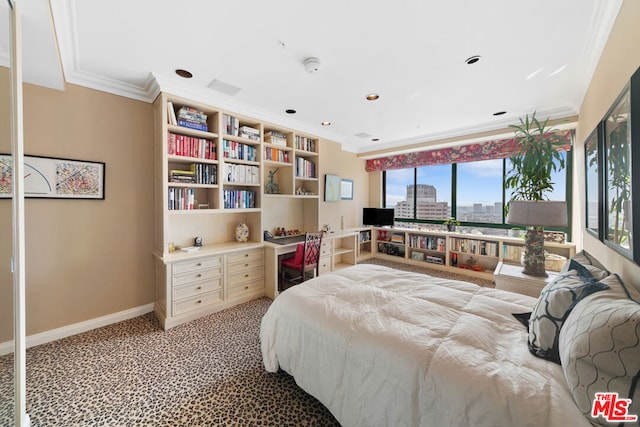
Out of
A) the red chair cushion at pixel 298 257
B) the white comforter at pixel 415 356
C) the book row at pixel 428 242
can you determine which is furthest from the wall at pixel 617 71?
the red chair cushion at pixel 298 257

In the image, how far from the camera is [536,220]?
214 centimetres

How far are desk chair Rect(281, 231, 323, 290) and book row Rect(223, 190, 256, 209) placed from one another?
3.03 ft

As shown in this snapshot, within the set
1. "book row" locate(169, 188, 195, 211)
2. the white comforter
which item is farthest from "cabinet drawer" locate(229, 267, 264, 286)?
the white comforter

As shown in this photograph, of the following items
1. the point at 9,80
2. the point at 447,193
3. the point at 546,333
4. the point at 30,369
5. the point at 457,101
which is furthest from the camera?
the point at 447,193

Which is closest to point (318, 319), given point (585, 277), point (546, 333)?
point (546, 333)

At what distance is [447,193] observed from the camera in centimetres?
496

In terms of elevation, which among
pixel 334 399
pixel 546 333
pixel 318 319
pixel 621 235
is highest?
pixel 621 235

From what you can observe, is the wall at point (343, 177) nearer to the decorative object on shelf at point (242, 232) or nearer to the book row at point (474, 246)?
the decorative object on shelf at point (242, 232)

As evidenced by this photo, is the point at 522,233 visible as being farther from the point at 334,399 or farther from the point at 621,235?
the point at 334,399

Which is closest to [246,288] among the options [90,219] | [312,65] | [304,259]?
[304,259]

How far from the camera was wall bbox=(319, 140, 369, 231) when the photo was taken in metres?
4.63

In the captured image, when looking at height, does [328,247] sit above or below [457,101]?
below

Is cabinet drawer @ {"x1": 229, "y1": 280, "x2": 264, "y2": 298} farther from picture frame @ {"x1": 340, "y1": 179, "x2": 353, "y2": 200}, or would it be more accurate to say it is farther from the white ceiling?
picture frame @ {"x1": 340, "y1": 179, "x2": 353, "y2": 200}

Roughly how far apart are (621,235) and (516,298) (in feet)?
2.15
